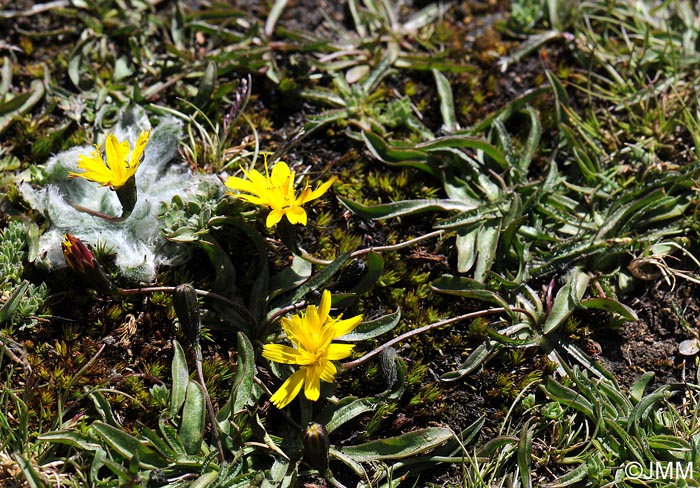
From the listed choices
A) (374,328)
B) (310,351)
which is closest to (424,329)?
(374,328)

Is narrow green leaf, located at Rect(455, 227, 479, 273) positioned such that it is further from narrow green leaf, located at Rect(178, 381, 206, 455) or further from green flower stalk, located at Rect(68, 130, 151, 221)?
green flower stalk, located at Rect(68, 130, 151, 221)

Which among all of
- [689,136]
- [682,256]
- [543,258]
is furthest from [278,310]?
[689,136]

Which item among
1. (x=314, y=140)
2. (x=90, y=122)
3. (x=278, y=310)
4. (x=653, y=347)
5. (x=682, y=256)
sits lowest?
(x=653, y=347)

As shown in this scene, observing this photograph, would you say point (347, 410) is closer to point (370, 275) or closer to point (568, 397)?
point (370, 275)

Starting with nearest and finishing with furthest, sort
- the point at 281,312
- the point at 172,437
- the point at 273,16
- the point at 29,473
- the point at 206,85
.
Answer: the point at 29,473
the point at 172,437
the point at 281,312
the point at 206,85
the point at 273,16

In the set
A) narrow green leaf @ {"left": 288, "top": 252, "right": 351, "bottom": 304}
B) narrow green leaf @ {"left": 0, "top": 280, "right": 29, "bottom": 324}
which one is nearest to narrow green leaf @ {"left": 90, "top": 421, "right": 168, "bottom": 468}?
narrow green leaf @ {"left": 0, "top": 280, "right": 29, "bottom": 324}

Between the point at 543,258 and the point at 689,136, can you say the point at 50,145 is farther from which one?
the point at 689,136

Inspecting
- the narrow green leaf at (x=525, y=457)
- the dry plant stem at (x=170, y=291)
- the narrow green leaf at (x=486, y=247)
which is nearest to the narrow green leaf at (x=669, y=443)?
the narrow green leaf at (x=525, y=457)
